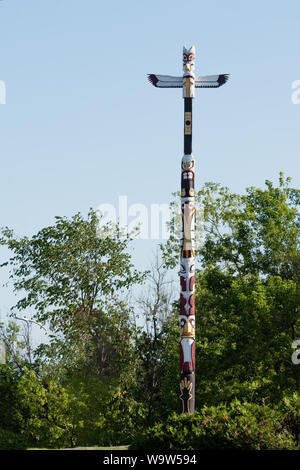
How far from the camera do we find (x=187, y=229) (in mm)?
17734

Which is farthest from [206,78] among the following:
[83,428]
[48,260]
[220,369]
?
[83,428]

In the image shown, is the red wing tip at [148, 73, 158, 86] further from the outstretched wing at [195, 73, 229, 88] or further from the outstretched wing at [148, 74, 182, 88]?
the outstretched wing at [195, 73, 229, 88]

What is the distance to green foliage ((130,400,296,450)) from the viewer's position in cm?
1241

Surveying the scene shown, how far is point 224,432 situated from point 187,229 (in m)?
6.43

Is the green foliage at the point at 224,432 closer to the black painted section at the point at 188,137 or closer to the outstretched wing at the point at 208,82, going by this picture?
the black painted section at the point at 188,137

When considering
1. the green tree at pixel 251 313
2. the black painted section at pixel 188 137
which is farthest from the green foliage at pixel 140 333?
the black painted section at pixel 188 137

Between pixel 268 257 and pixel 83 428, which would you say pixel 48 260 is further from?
pixel 268 257

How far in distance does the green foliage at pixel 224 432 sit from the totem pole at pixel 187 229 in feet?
6.81

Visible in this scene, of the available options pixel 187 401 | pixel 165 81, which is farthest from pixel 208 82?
pixel 187 401

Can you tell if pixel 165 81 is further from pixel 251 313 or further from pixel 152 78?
pixel 251 313

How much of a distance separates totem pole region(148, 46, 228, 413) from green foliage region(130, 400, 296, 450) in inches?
81.7

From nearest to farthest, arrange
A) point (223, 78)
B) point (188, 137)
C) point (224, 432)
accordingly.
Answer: point (224, 432), point (188, 137), point (223, 78)

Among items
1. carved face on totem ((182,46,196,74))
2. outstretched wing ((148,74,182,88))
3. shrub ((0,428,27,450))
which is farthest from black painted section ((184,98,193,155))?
shrub ((0,428,27,450))

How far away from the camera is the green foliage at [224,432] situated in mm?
12414
